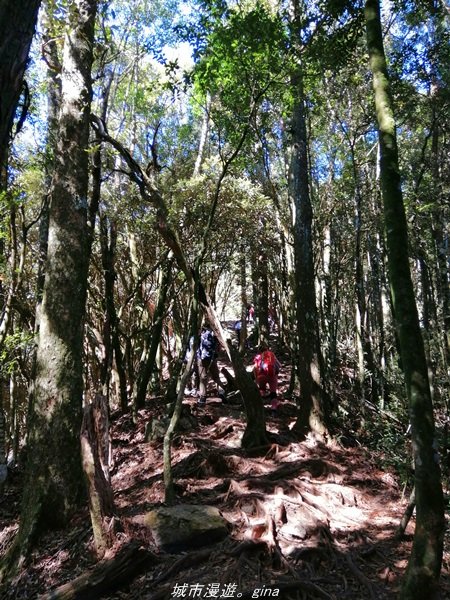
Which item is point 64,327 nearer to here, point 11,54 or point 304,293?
point 11,54

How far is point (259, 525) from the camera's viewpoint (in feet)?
17.1

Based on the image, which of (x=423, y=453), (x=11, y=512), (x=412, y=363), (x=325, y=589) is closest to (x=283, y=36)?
(x=412, y=363)

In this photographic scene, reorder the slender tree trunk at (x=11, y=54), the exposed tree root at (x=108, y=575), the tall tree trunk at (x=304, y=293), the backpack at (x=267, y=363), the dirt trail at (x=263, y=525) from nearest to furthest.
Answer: the slender tree trunk at (x=11, y=54)
the exposed tree root at (x=108, y=575)
the dirt trail at (x=263, y=525)
the tall tree trunk at (x=304, y=293)
the backpack at (x=267, y=363)

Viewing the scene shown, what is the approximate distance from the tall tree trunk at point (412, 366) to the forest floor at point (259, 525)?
1.14 m

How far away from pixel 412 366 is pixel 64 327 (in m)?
4.16

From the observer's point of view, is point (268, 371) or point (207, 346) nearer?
point (268, 371)

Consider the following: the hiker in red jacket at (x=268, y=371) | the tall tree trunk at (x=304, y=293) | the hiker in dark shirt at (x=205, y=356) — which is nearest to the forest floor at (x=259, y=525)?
the tall tree trunk at (x=304, y=293)

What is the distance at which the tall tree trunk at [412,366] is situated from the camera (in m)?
3.36

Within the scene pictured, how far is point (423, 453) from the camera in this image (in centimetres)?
348

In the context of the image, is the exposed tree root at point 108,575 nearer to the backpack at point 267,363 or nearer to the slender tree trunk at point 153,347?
the backpack at point 267,363

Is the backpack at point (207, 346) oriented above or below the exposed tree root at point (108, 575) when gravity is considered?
above

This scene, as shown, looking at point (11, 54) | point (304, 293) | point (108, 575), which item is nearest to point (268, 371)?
point (304, 293)

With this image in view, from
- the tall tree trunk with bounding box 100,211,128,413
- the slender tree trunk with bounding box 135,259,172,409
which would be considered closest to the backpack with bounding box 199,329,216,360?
the slender tree trunk with bounding box 135,259,172,409

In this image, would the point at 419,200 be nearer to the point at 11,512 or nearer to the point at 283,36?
the point at 283,36
